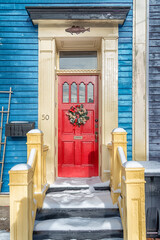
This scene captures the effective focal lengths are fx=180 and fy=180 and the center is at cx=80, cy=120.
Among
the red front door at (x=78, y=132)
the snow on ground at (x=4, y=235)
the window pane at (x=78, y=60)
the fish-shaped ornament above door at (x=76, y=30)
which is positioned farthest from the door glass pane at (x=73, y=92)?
the snow on ground at (x=4, y=235)

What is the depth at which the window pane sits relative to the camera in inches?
167

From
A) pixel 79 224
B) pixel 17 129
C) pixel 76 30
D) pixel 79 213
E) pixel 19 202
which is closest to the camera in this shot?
pixel 19 202

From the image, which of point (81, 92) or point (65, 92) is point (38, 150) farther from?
point (81, 92)

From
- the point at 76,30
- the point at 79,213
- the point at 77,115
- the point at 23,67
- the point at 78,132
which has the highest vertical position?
the point at 76,30

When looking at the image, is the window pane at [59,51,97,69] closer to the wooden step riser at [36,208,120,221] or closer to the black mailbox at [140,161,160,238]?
the black mailbox at [140,161,160,238]

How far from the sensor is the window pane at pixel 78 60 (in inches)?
167

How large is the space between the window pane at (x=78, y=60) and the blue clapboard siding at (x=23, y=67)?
2.17ft

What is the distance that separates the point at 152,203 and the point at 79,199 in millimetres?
1183

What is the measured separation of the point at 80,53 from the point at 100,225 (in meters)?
3.55

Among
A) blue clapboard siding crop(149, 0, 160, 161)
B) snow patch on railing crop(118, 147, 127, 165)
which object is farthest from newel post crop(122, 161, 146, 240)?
blue clapboard siding crop(149, 0, 160, 161)

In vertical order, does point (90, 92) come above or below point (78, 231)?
above

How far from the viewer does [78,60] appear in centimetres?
427

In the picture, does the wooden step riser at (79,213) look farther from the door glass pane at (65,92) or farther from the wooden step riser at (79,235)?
the door glass pane at (65,92)

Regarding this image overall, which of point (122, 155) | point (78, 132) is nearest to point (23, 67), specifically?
point (78, 132)
